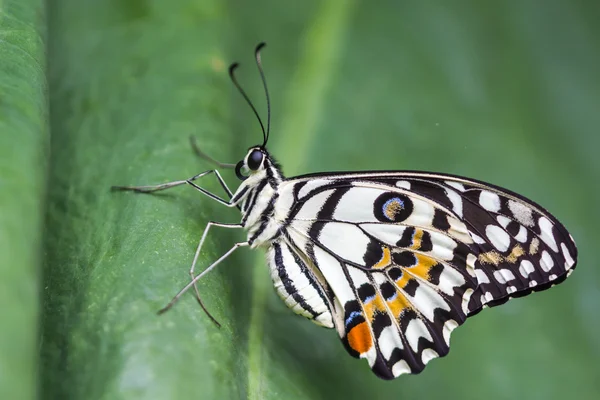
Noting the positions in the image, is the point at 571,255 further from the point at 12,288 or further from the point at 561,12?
the point at 12,288

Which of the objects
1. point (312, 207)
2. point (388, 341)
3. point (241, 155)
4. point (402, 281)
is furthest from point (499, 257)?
point (241, 155)

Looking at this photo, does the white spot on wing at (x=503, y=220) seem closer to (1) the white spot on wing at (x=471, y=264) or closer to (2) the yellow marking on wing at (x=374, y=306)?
(1) the white spot on wing at (x=471, y=264)

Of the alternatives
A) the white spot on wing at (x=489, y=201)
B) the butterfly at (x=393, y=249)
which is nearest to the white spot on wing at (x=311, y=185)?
the butterfly at (x=393, y=249)

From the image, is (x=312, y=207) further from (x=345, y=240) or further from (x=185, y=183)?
(x=185, y=183)

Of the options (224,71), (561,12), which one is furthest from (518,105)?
(224,71)

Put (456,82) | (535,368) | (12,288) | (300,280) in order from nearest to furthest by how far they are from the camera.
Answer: (12,288) < (300,280) < (535,368) < (456,82)

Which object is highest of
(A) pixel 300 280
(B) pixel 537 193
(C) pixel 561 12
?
(C) pixel 561 12
